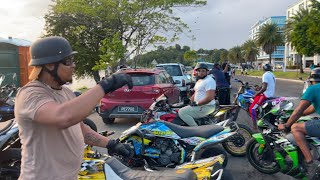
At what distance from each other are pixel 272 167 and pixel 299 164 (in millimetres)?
589

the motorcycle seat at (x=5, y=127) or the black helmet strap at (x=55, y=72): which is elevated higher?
the black helmet strap at (x=55, y=72)

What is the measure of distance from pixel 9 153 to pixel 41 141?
2.56 m

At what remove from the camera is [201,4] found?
922 inches

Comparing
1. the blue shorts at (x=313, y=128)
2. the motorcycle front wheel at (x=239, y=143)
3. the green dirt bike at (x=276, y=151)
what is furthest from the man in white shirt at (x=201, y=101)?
the blue shorts at (x=313, y=128)

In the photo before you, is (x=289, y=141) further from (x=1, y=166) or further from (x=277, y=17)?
(x=277, y=17)

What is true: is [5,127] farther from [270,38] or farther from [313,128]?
[270,38]

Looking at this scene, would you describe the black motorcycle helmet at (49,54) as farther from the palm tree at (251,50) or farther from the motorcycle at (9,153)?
the palm tree at (251,50)

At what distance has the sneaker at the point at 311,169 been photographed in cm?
434

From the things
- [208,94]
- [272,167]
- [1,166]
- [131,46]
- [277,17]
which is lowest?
[272,167]

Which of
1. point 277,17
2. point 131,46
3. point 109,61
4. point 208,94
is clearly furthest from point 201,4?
point 277,17

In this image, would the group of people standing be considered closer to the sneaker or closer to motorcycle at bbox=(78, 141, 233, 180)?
the sneaker

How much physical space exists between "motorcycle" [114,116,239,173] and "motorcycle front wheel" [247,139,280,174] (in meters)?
0.60

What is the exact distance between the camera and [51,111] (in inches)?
69.6

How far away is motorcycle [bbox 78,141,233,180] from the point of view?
2320 mm
